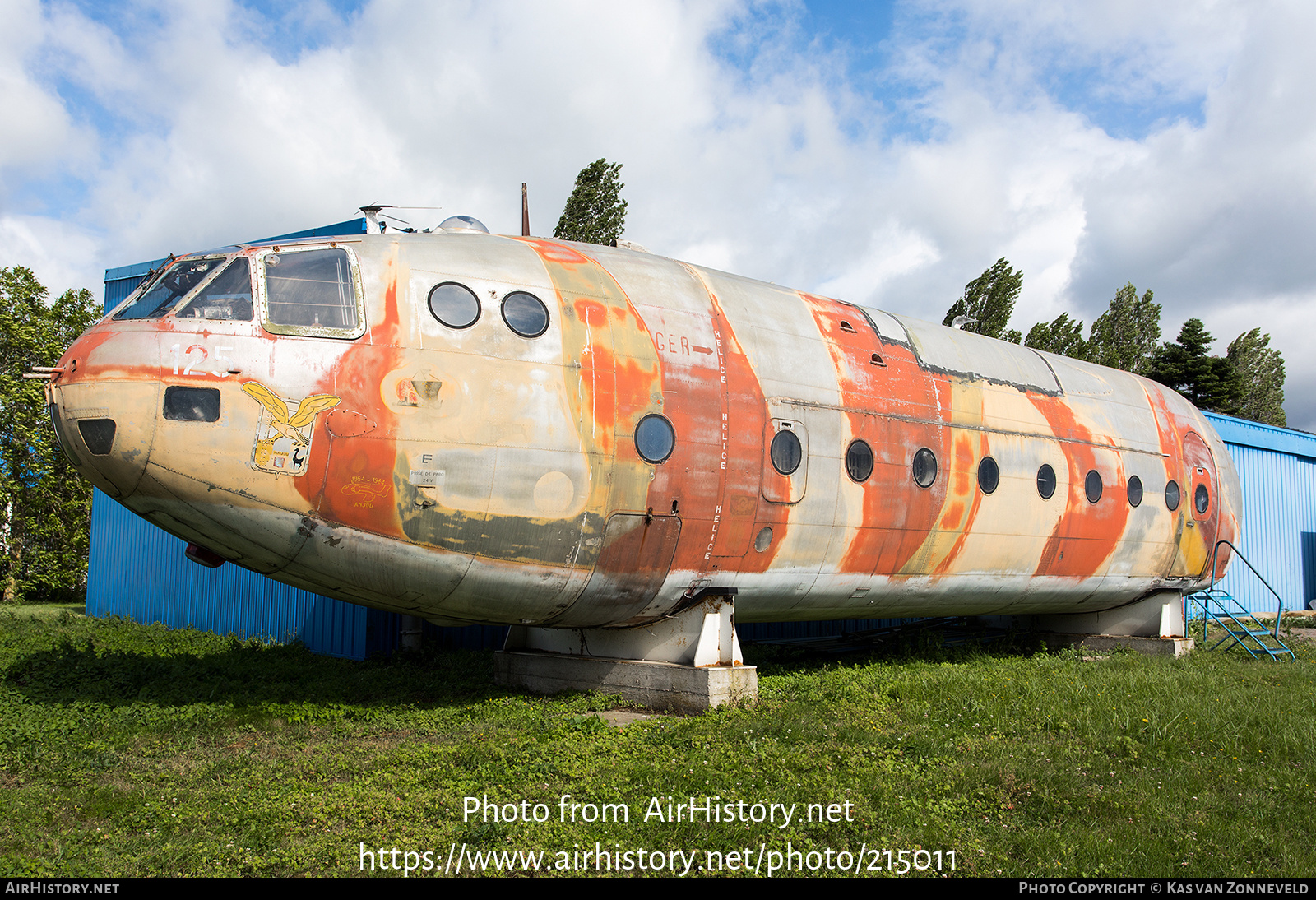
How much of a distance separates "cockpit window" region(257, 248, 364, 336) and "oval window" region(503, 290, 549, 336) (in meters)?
1.52

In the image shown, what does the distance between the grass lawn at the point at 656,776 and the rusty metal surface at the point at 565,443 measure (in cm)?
168

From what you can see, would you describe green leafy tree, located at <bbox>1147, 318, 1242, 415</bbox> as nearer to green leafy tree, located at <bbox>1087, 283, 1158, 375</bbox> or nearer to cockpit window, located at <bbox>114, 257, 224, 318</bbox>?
green leafy tree, located at <bbox>1087, 283, 1158, 375</bbox>

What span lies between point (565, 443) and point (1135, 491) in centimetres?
1104

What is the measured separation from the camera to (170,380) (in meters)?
7.97

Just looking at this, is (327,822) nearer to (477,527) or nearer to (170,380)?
(477,527)

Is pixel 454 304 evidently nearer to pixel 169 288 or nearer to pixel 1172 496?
pixel 169 288

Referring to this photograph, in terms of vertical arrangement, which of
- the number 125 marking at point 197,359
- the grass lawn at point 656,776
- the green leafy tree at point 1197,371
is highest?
the green leafy tree at point 1197,371

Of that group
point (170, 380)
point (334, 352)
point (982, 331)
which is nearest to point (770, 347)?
point (334, 352)

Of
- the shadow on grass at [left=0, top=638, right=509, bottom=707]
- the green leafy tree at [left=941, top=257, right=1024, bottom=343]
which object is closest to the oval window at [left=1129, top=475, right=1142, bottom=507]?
the shadow on grass at [left=0, top=638, right=509, bottom=707]

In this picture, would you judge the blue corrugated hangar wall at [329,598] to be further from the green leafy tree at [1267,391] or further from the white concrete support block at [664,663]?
the green leafy tree at [1267,391]

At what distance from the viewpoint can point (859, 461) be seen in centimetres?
1113

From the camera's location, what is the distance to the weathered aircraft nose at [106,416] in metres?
7.90

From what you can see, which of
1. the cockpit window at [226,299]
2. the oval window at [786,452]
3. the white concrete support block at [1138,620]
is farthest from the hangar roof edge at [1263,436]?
the cockpit window at [226,299]

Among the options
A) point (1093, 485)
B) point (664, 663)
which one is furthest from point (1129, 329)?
point (664, 663)
